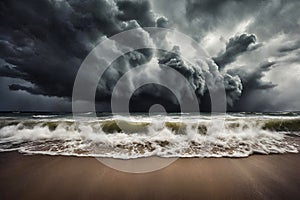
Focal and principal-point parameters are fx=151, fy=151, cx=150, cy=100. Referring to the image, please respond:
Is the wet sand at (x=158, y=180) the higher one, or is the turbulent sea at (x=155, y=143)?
the turbulent sea at (x=155, y=143)

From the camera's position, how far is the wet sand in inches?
104

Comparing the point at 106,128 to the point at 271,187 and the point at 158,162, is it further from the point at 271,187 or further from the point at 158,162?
the point at 271,187

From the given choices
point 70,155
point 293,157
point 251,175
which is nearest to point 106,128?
point 70,155

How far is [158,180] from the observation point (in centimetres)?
310

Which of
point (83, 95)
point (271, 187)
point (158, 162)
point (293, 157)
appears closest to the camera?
point (271, 187)

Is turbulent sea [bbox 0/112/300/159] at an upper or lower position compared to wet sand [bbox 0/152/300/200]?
upper

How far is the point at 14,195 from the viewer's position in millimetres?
2643

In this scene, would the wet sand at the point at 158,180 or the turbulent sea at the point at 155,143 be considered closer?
the wet sand at the point at 158,180

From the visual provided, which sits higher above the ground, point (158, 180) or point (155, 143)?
point (155, 143)

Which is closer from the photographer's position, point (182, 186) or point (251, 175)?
point (182, 186)

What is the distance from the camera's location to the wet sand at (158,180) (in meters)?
2.65

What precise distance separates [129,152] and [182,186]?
7.36ft

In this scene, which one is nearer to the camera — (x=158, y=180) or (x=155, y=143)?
(x=158, y=180)

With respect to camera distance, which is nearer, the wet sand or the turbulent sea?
the wet sand
